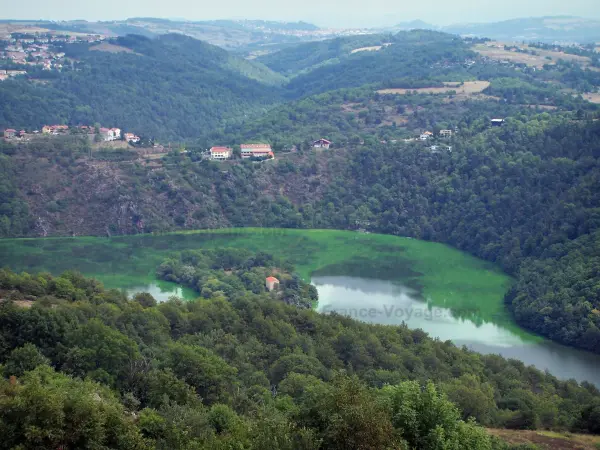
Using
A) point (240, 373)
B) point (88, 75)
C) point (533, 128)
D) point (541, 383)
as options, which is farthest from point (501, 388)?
point (88, 75)

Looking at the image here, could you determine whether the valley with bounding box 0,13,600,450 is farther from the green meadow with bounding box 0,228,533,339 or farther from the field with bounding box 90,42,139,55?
the field with bounding box 90,42,139,55

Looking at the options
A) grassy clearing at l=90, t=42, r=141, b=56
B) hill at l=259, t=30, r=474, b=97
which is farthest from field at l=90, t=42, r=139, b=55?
hill at l=259, t=30, r=474, b=97

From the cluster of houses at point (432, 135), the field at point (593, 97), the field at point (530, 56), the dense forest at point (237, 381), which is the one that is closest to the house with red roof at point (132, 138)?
the cluster of houses at point (432, 135)

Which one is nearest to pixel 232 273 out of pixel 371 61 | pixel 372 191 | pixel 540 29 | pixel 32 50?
pixel 372 191

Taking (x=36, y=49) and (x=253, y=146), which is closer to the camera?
(x=253, y=146)

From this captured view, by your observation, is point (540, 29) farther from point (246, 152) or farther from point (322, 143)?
point (246, 152)
